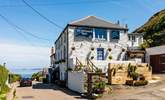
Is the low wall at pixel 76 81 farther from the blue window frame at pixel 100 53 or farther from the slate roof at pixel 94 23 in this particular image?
the slate roof at pixel 94 23

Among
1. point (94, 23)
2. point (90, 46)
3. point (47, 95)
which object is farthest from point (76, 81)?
point (94, 23)

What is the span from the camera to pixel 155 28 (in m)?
67.2

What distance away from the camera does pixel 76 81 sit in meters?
33.6

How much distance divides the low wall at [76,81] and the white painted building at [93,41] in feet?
9.10

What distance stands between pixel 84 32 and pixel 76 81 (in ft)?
32.3

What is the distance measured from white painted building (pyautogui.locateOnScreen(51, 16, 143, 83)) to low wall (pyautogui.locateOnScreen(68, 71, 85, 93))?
9.10 feet

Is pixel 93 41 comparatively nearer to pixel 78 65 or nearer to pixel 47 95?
pixel 78 65

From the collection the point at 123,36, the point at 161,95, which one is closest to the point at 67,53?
the point at 123,36

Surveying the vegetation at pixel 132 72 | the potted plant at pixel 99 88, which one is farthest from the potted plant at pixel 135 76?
the potted plant at pixel 99 88

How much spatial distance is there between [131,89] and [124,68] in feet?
11.5

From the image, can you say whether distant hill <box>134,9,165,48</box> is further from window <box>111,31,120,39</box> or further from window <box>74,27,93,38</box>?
window <box>74,27,93,38</box>

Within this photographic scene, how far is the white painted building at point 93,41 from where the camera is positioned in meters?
41.2

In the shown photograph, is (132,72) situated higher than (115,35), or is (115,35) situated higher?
(115,35)

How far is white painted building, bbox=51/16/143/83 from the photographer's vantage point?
4122 cm
